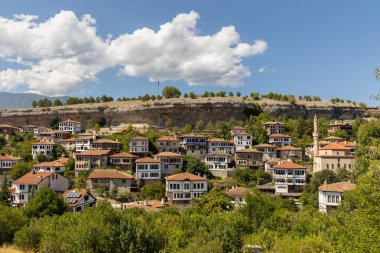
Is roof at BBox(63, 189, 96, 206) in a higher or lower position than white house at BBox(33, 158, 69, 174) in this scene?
lower

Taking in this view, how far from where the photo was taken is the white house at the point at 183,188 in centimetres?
4409

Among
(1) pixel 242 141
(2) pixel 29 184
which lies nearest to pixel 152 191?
(2) pixel 29 184

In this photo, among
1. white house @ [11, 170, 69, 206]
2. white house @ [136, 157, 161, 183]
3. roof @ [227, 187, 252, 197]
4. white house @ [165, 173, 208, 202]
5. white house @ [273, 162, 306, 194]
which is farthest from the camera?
white house @ [136, 157, 161, 183]

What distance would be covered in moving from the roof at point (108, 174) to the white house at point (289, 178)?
60.5 ft

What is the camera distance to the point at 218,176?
170 ft

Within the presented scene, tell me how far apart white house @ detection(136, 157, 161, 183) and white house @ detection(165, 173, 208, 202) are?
15.2 feet

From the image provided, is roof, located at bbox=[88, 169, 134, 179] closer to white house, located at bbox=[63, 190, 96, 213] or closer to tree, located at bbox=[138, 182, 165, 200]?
tree, located at bbox=[138, 182, 165, 200]

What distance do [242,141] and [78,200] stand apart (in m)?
29.1

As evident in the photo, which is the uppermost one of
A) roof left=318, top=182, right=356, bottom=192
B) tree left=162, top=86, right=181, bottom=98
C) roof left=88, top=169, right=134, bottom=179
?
tree left=162, top=86, right=181, bottom=98

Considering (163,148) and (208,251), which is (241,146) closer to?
(163,148)

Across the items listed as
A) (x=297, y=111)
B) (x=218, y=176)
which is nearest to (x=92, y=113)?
(x=218, y=176)

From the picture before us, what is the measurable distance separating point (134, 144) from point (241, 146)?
666 inches

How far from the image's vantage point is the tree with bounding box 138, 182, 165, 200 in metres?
43.9

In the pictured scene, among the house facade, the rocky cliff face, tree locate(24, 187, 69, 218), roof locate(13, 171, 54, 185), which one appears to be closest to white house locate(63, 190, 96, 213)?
tree locate(24, 187, 69, 218)
